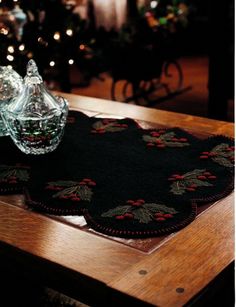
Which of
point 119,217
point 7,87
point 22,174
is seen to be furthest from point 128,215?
point 7,87

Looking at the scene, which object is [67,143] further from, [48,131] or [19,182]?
[19,182]

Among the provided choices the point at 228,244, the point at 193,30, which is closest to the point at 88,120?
the point at 228,244

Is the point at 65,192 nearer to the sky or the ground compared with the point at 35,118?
nearer to the ground

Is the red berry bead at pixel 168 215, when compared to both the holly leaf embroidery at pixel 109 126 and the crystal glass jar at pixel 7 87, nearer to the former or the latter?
the holly leaf embroidery at pixel 109 126

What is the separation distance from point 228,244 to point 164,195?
11.5 inches

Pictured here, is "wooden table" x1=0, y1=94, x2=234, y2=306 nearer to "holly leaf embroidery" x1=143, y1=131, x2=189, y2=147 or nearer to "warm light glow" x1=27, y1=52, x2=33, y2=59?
"holly leaf embroidery" x1=143, y1=131, x2=189, y2=147

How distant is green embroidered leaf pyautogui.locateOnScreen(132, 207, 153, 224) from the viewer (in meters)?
1.43

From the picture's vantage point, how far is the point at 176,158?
1827mm

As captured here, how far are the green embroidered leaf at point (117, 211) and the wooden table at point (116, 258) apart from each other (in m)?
0.10

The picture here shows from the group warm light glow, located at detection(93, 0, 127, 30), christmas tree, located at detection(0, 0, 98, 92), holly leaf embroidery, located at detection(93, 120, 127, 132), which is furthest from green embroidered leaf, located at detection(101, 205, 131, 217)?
warm light glow, located at detection(93, 0, 127, 30)

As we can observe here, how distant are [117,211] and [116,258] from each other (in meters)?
0.23

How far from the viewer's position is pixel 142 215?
1.46 metres

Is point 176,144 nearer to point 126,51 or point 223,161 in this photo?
point 223,161

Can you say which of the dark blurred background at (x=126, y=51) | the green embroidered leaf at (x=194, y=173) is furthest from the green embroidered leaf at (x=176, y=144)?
the dark blurred background at (x=126, y=51)
